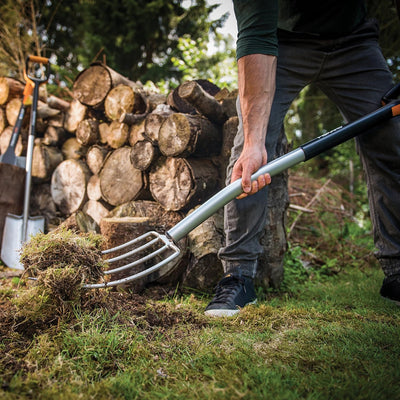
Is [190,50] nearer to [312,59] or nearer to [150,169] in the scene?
[150,169]

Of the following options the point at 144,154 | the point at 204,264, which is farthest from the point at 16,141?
the point at 204,264

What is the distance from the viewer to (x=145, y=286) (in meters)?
2.10

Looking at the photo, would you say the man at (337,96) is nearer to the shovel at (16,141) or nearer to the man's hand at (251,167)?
the man's hand at (251,167)

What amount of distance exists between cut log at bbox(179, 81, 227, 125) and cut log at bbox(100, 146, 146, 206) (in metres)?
0.72

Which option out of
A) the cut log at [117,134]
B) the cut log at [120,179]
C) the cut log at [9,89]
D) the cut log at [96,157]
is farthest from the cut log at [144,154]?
the cut log at [9,89]

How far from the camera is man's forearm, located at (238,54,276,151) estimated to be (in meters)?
1.41

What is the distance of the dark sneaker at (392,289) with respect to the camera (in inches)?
66.6

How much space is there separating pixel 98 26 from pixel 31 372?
373 inches

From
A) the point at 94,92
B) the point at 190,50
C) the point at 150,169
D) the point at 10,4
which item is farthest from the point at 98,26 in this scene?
the point at 150,169

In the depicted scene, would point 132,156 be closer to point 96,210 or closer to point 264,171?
point 96,210

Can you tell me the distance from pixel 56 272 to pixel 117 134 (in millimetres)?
1944

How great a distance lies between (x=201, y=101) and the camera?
7.80 ft

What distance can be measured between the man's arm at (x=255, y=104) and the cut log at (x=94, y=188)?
1998 mm

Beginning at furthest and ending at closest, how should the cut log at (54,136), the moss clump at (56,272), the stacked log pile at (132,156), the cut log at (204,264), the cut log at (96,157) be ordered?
the cut log at (54,136) → the cut log at (96,157) → the stacked log pile at (132,156) → the cut log at (204,264) → the moss clump at (56,272)
